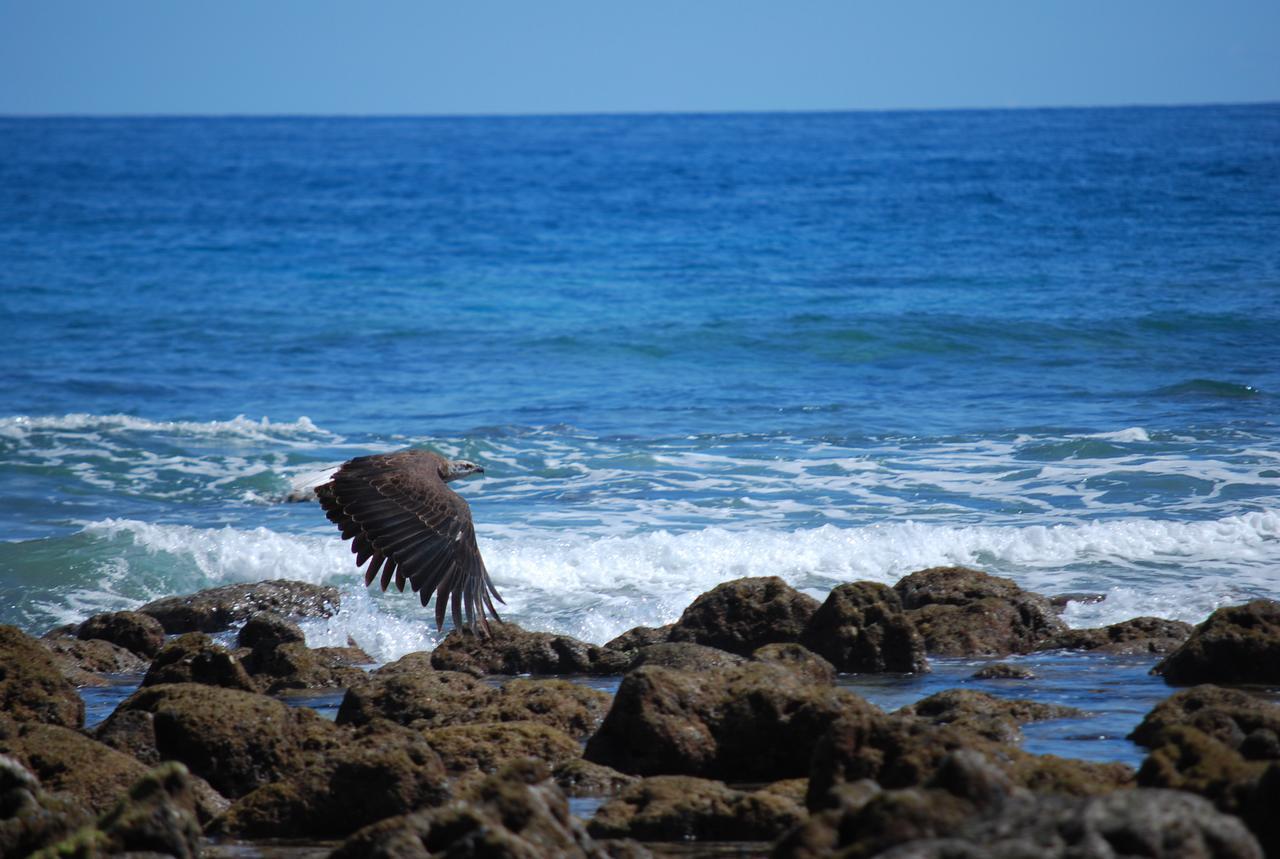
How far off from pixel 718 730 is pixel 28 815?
98.2 inches

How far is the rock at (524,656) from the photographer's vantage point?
770 cm

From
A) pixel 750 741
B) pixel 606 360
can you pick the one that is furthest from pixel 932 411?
pixel 750 741

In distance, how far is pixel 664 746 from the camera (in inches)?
220

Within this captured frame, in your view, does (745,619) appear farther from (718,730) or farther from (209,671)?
(209,671)

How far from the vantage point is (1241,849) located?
3.24 metres

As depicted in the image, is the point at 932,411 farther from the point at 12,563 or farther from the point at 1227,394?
the point at 12,563

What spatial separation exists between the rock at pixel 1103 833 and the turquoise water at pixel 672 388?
5.92m

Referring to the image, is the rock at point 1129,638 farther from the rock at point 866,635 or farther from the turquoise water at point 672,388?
the turquoise water at point 672,388

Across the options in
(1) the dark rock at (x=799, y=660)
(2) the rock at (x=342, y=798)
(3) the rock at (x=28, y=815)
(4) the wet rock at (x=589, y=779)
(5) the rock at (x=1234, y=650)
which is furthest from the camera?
(1) the dark rock at (x=799, y=660)

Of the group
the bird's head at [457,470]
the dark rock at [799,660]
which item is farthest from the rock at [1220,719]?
the bird's head at [457,470]

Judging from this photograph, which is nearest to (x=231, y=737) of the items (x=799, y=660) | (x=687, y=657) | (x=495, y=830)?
(x=687, y=657)

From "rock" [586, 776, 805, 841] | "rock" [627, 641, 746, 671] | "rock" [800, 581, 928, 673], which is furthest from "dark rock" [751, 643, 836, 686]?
"rock" [586, 776, 805, 841]

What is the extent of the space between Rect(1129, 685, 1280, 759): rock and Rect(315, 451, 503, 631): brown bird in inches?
134

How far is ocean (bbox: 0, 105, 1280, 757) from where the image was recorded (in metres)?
10.6
